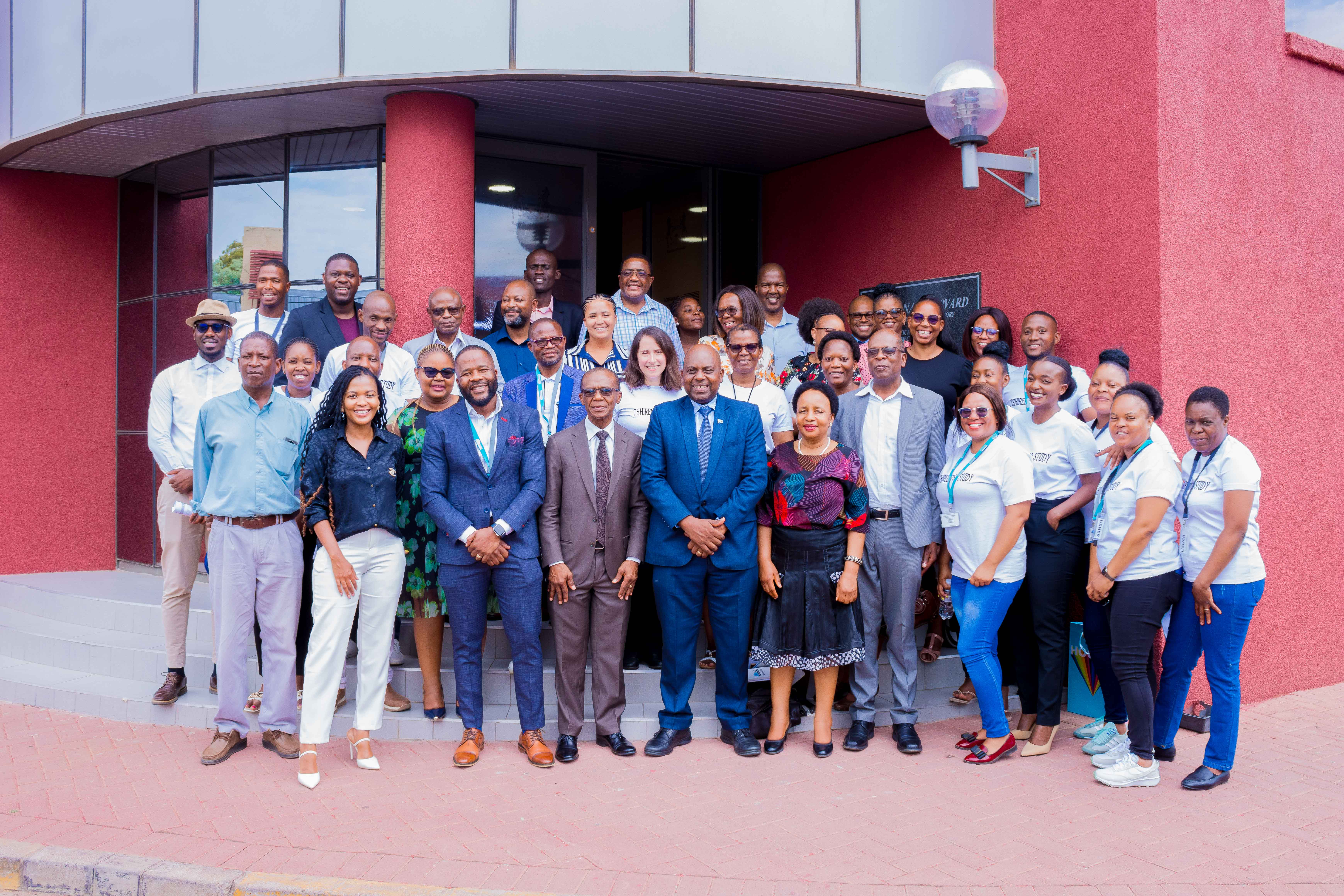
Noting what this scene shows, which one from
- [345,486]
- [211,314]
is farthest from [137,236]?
[345,486]

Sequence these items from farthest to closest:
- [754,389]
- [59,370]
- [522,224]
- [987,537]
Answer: [59,370] → [522,224] → [754,389] → [987,537]

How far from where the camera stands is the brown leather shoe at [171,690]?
19.3 ft

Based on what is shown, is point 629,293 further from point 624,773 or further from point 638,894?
point 638,894

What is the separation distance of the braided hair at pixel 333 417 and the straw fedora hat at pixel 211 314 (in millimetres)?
1428

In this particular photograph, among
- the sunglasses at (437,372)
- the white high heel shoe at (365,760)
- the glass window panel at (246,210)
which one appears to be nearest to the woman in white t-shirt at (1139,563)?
the sunglasses at (437,372)

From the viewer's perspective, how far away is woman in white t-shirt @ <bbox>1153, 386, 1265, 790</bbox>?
4777 mm

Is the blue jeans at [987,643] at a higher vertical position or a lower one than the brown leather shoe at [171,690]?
higher

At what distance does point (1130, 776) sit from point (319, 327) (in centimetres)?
556

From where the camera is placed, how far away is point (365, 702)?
5109mm

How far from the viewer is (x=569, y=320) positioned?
25.4 ft

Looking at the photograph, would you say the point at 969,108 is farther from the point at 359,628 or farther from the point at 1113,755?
the point at 359,628

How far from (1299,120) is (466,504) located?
20.8ft

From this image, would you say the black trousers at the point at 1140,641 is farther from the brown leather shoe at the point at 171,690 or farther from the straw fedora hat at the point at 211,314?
the straw fedora hat at the point at 211,314

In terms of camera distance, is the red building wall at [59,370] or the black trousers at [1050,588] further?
the red building wall at [59,370]
